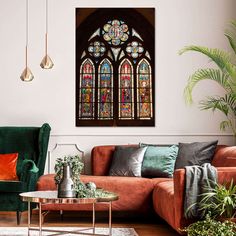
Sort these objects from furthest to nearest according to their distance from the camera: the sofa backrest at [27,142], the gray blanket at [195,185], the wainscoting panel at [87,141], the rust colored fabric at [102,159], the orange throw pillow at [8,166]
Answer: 1. the wainscoting panel at [87,141]
2. the rust colored fabric at [102,159]
3. the sofa backrest at [27,142]
4. the orange throw pillow at [8,166]
5. the gray blanket at [195,185]

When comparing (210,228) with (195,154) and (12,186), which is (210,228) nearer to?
(195,154)

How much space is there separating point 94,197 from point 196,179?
2.69 feet

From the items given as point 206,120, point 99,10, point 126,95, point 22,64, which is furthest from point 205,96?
point 22,64

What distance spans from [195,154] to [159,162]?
0.39m

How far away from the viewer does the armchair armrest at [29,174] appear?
682 cm

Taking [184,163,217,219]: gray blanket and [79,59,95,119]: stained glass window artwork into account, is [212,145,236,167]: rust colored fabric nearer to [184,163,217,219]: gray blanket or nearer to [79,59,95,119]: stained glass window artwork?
[184,163,217,219]: gray blanket

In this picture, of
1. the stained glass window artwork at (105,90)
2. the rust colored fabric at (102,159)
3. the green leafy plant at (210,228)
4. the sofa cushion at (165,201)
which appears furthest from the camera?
the stained glass window artwork at (105,90)

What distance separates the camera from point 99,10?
318 inches

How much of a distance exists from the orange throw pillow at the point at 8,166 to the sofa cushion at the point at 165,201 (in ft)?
5.18

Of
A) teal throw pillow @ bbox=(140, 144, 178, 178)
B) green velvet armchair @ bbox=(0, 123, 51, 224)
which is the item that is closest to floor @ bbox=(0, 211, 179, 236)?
green velvet armchair @ bbox=(0, 123, 51, 224)

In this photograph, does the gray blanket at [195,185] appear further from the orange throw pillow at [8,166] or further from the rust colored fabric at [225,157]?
the orange throw pillow at [8,166]

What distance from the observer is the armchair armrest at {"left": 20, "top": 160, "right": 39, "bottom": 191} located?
6824 mm

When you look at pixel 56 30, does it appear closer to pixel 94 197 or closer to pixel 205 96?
pixel 205 96

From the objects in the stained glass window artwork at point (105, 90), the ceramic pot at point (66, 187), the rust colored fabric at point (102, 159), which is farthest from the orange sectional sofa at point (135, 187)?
the ceramic pot at point (66, 187)
